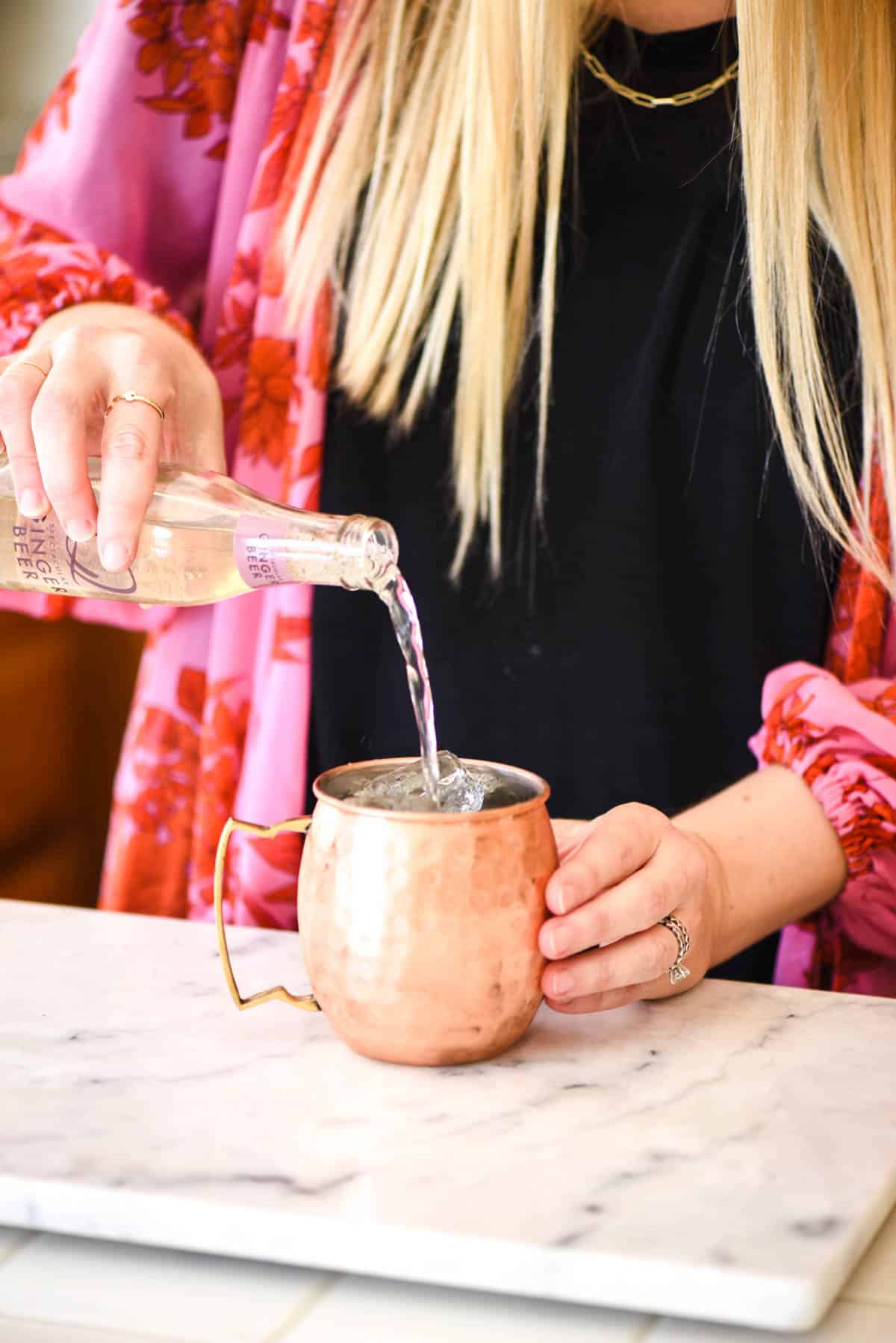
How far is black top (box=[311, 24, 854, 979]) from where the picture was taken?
3.67ft

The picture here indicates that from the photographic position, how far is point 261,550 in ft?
2.34

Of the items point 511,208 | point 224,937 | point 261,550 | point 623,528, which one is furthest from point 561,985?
point 511,208

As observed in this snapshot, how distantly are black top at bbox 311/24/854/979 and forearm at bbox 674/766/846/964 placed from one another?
0.68ft

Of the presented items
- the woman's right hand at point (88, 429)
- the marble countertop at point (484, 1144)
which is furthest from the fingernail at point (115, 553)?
the marble countertop at point (484, 1144)

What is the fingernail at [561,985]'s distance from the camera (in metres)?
0.65

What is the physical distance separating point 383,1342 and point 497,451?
2.55 feet

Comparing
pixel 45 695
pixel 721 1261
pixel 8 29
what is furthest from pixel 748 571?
pixel 8 29

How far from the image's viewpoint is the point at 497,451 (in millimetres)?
1118

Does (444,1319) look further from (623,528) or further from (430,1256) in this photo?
(623,528)

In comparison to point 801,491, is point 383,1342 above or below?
below

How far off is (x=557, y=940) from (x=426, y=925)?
7cm

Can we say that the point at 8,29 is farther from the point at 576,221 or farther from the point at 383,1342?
the point at 383,1342

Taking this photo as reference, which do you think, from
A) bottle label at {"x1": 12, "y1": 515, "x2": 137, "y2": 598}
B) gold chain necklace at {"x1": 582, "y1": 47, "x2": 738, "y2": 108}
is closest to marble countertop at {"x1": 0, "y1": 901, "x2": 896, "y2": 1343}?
bottle label at {"x1": 12, "y1": 515, "x2": 137, "y2": 598}

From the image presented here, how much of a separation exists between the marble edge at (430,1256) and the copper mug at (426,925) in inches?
5.0
